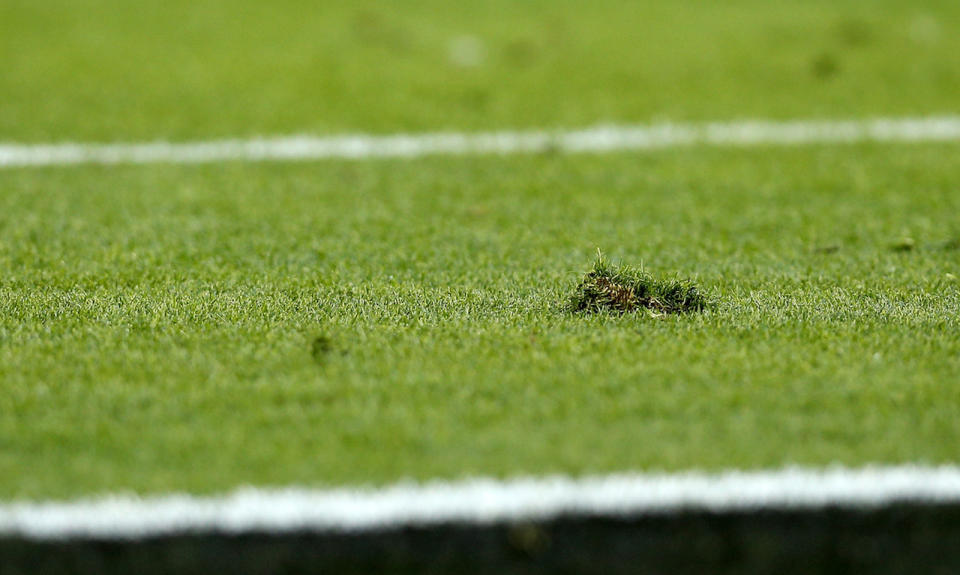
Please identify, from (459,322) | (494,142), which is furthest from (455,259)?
(494,142)

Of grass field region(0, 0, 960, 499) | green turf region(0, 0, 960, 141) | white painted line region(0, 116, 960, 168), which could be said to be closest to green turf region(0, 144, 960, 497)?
grass field region(0, 0, 960, 499)

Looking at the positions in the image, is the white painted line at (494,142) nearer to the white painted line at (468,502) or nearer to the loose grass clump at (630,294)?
the loose grass clump at (630,294)

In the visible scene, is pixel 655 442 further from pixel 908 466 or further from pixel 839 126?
pixel 839 126

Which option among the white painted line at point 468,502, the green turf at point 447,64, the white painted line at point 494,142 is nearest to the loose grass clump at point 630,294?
the white painted line at point 468,502

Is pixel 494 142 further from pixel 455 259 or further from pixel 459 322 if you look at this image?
pixel 459 322

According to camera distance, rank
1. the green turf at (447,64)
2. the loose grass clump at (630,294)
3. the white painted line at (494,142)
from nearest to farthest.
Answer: the loose grass clump at (630,294)
the white painted line at (494,142)
the green turf at (447,64)

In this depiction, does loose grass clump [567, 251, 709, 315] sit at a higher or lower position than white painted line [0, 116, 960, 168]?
lower

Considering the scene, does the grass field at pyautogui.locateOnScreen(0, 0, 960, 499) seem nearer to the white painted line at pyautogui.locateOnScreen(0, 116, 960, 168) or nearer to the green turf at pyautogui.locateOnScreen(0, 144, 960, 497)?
the green turf at pyautogui.locateOnScreen(0, 144, 960, 497)
